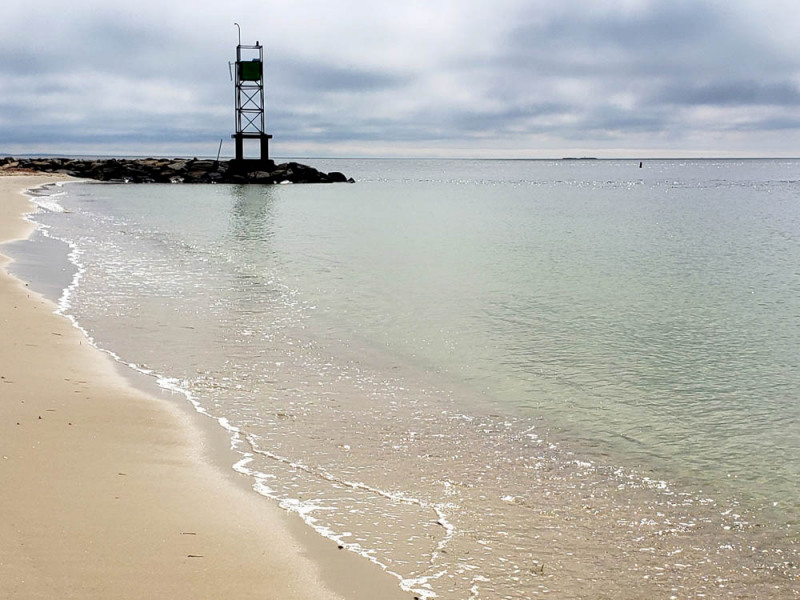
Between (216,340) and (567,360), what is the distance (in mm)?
5065

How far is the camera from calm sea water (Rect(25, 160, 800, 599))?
5242 mm

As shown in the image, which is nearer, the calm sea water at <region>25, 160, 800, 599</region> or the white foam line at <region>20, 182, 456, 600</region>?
the white foam line at <region>20, 182, 456, 600</region>

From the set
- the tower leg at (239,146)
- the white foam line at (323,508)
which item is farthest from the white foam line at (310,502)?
the tower leg at (239,146)

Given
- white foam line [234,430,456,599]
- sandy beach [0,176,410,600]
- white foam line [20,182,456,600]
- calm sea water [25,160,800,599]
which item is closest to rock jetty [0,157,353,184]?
calm sea water [25,160,800,599]

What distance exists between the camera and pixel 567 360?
35.9 feet

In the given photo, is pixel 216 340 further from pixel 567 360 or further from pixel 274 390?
pixel 567 360

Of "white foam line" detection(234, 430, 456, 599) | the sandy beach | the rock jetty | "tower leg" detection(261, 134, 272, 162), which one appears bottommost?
"white foam line" detection(234, 430, 456, 599)

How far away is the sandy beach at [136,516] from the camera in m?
4.34

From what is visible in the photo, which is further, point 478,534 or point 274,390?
point 274,390

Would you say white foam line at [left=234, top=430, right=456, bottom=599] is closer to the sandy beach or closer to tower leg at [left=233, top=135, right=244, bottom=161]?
the sandy beach

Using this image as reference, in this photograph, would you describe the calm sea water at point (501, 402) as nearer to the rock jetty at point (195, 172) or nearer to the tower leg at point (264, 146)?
the tower leg at point (264, 146)

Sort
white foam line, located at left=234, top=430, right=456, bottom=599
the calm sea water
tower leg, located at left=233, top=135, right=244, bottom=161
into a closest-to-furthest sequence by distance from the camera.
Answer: white foam line, located at left=234, top=430, right=456, bottom=599, the calm sea water, tower leg, located at left=233, top=135, right=244, bottom=161

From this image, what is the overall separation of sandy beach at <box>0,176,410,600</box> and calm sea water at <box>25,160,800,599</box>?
0.35m

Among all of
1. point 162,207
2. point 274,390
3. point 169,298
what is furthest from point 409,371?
point 162,207
